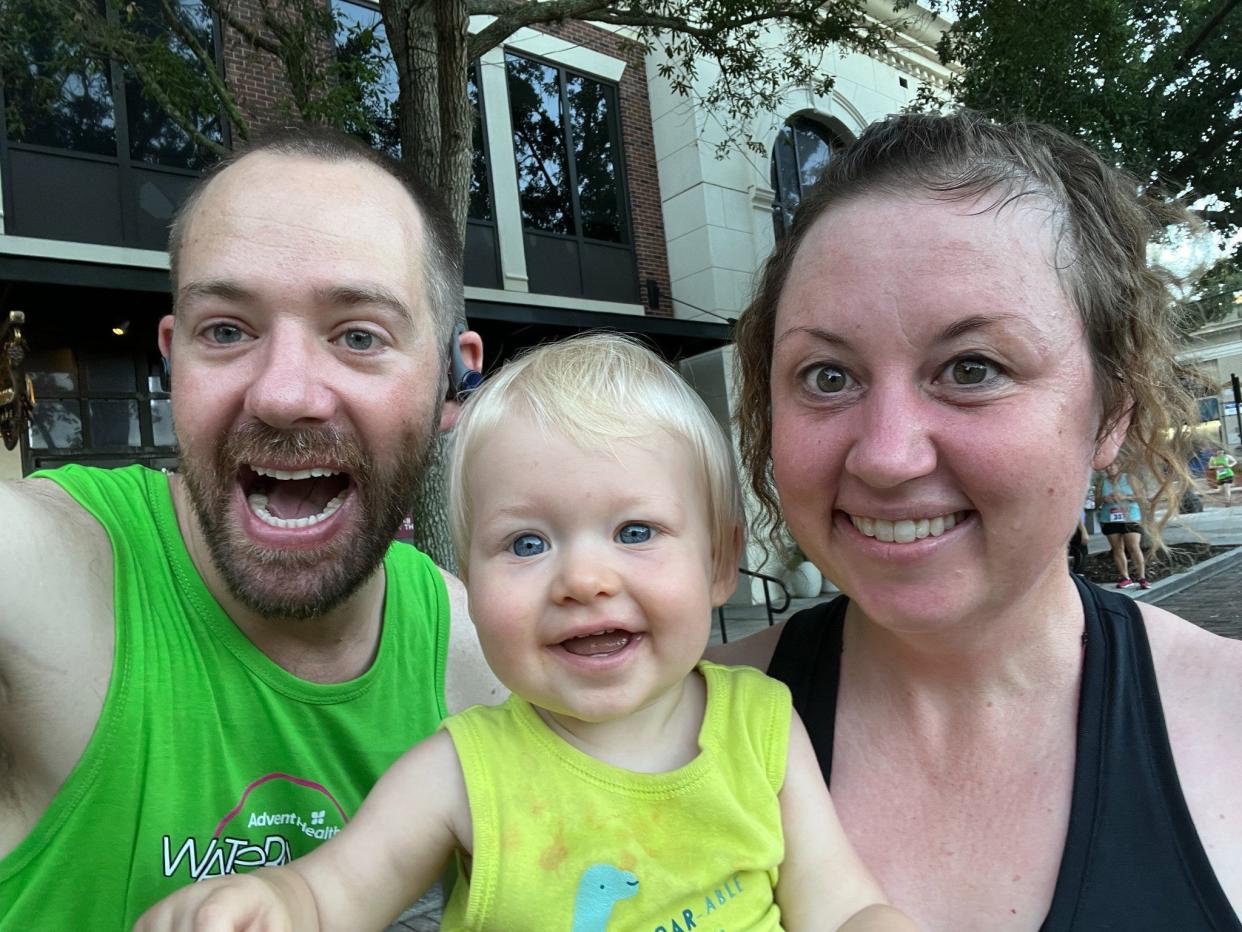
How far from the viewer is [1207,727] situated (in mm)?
1394

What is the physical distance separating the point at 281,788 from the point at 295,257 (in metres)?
1.10

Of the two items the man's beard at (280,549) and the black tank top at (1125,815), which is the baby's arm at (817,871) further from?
the man's beard at (280,549)

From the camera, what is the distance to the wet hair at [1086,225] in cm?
144

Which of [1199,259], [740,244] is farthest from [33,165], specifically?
[1199,259]

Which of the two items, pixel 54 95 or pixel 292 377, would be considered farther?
pixel 54 95

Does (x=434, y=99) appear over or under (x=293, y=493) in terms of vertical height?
over

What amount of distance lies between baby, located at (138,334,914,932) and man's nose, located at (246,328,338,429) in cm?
41

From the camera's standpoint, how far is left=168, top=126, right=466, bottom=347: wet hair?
1.97 m

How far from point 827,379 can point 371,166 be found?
1.25 m

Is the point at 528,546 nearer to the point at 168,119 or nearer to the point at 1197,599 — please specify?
the point at 168,119

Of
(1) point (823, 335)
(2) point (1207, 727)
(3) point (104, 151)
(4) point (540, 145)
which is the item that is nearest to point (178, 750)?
(1) point (823, 335)

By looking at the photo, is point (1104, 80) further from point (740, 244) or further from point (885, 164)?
point (885, 164)

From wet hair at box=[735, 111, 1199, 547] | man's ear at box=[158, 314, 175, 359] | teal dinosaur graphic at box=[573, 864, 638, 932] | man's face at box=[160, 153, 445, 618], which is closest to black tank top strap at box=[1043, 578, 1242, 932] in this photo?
wet hair at box=[735, 111, 1199, 547]

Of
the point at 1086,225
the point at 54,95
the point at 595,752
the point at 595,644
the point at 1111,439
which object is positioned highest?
the point at 54,95
